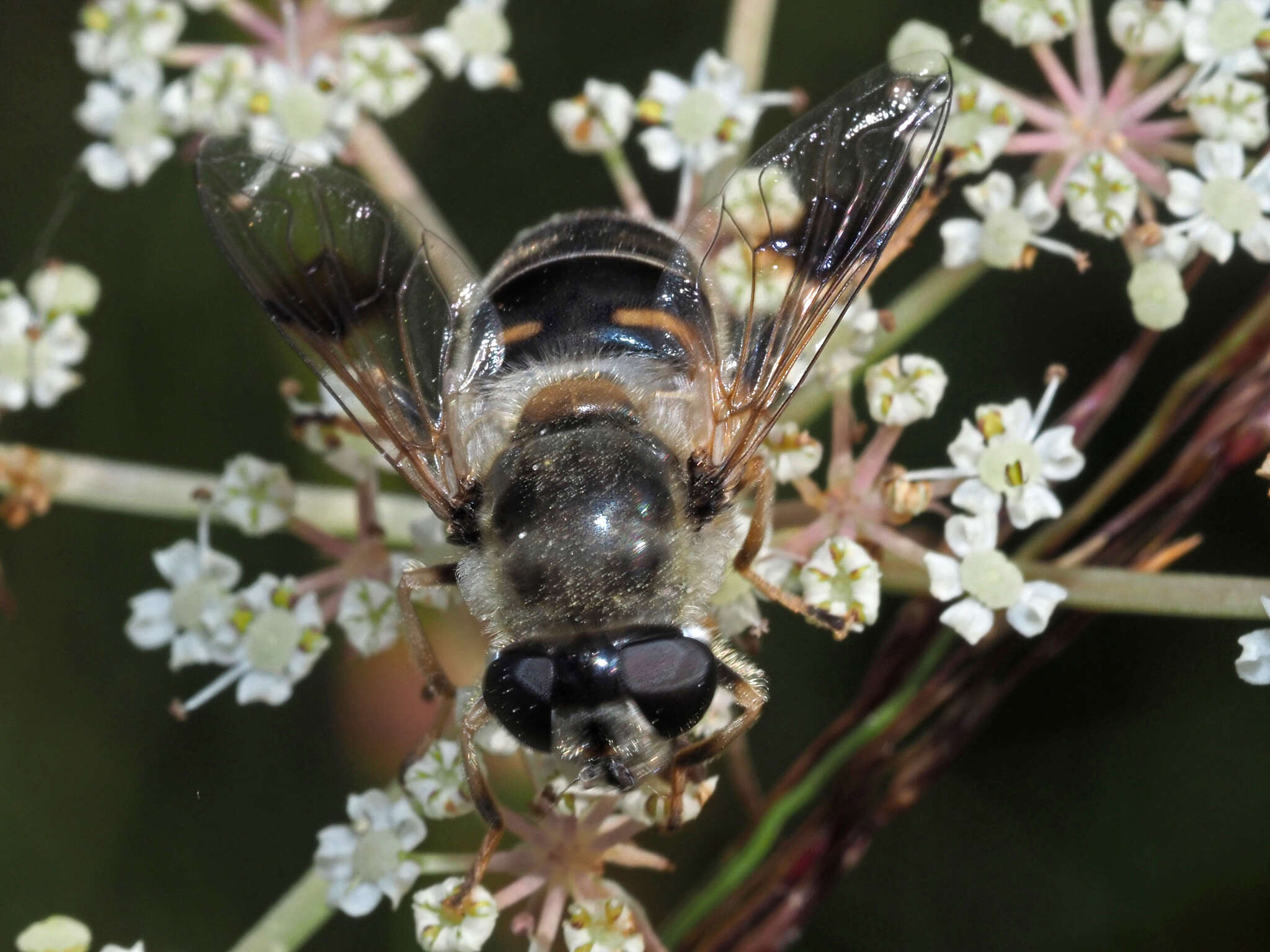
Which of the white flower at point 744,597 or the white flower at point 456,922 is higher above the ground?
the white flower at point 744,597

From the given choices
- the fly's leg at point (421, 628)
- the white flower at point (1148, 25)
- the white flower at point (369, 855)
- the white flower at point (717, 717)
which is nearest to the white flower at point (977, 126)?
the white flower at point (1148, 25)

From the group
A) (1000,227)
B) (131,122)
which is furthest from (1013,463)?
(131,122)

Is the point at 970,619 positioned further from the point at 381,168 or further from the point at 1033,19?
the point at 381,168

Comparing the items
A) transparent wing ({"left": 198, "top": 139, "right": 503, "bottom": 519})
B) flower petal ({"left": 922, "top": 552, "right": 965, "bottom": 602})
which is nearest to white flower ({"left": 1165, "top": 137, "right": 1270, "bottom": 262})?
flower petal ({"left": 922, "top": 552, "right": 965, "bottom": 602})

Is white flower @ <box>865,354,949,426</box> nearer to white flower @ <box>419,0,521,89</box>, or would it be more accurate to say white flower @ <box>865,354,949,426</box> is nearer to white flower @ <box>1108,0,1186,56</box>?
white flower @ <box>1108,0,1186,56</box>

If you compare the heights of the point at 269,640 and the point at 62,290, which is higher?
the point at 62,290

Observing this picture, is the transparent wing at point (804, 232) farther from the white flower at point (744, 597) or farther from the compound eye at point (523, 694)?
the compound eye at point (523, 694)
